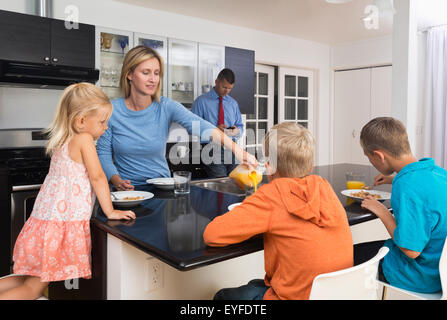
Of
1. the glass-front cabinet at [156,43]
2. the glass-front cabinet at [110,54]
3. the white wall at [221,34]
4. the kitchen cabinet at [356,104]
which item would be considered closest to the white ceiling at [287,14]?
the white wall at [221,34]

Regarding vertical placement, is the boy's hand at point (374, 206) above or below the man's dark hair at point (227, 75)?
below

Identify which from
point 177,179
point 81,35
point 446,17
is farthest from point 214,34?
point 177,179

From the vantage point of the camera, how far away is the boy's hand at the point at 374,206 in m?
1.56

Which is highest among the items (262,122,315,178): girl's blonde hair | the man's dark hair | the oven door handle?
the man's dark hair

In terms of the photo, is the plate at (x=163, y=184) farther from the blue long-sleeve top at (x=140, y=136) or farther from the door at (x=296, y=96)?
the door at (x=296, y=96)

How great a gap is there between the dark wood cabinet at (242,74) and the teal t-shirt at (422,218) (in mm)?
3448

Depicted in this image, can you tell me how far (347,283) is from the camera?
1.06m

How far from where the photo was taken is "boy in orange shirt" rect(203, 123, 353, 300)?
3.78ft

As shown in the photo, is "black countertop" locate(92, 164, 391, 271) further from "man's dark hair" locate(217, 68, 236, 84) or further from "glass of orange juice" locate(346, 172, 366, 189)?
"man's dark hair" locate(217, 68, 236, 84)

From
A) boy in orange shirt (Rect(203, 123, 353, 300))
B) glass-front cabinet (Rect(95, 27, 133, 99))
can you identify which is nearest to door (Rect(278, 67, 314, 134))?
glass-front cabinet (Rect(95, 27, 133, 99))

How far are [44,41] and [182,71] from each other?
1412mm

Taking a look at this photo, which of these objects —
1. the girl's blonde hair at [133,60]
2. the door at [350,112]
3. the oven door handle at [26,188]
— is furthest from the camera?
the door at [350,112]

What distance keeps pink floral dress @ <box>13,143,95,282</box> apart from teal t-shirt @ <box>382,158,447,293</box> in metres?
1.13

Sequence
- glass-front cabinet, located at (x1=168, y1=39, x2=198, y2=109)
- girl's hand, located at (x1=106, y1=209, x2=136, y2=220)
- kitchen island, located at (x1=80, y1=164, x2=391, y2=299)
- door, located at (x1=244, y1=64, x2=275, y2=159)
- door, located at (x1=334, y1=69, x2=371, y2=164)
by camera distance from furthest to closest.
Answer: door, located at (x1=334, y1=69, x2=371, y2=164)
door, located at (x1=244, y1=64, x2=275, y2=159)
glass-front cabinet, located at (x1=168, y1=39, x2=198, y2=109)
girl's hand, located at (x1=106, y1=209, x2=136, y2=220)
kitchen island, located at (x1=80, y1=164, x2=391, y2=299)
